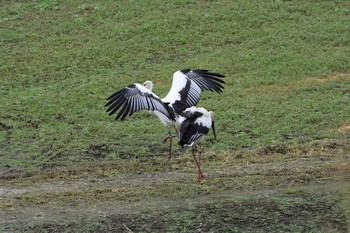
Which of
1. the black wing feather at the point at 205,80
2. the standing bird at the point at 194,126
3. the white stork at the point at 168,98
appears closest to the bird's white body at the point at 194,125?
the standing bird at the point at 194,126

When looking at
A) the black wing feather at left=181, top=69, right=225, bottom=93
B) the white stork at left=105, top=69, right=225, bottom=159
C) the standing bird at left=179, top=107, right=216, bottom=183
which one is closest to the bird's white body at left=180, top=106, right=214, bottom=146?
the standing bird at left=179, top=107, right=216, bottom=183

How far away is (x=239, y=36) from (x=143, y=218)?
893 cm

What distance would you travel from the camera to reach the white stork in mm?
12022

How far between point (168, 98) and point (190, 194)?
→ 253 centimetres

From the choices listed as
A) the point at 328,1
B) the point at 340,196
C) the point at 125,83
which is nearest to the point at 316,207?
the point at 340,196

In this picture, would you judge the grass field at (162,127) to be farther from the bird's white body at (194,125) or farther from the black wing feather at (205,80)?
the black wing feather at (205,80)

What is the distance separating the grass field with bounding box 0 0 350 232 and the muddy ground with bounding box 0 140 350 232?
0.08 ft

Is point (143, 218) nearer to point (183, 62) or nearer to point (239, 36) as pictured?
point (183, 62)

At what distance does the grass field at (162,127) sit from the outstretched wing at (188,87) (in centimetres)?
66

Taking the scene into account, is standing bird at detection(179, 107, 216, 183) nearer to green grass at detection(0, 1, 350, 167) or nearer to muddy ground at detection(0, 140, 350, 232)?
muddy ground at detection(0, 140, 350, 232)

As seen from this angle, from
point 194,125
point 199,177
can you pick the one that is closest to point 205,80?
point 194,125

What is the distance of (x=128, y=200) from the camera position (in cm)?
1046

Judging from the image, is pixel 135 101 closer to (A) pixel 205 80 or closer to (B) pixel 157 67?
(A) pixel 205 80

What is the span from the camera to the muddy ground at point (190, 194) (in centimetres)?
971
